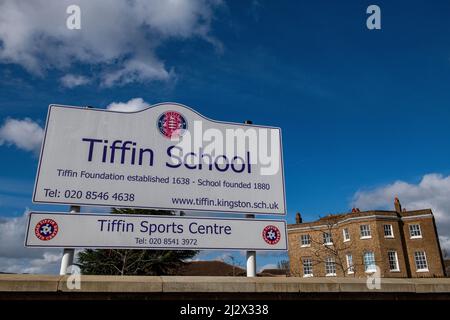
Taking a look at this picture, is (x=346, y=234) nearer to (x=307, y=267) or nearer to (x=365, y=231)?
(x=365, y=231)

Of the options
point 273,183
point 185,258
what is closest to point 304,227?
point 185,258

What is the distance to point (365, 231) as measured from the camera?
37.6m

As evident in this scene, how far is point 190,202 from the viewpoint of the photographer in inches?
235

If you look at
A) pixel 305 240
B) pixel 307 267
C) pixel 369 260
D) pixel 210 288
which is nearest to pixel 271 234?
pixel 210 288

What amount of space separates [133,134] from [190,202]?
4.95 feet

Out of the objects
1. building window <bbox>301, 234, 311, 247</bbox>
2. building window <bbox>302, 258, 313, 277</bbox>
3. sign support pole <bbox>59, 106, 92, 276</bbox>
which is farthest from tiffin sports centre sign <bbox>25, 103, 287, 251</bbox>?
building window <bbox>301, 234, 311, 247</bbox>

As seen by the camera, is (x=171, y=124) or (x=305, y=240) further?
(x=305, y=240)

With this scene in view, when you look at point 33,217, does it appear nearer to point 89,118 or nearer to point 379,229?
point 89,118

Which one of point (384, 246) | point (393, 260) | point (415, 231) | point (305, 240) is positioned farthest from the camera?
point (305, 240)

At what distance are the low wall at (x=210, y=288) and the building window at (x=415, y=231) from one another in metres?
38.1

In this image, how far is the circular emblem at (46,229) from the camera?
5105mm

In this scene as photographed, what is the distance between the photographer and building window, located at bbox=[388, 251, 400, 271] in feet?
117

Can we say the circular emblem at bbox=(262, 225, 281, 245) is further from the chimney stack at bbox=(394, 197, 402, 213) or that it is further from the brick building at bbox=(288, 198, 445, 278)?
the chimney stack at bbox=(394, 197, 402, 213)

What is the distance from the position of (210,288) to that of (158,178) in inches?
93.2
